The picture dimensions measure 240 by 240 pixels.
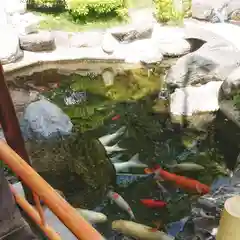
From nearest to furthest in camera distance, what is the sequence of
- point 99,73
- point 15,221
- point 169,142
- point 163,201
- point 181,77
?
point 15,221
point 163,201
point 169,142
point 181,77
point 99,73

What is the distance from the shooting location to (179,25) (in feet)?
23.9

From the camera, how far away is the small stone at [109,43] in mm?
6796

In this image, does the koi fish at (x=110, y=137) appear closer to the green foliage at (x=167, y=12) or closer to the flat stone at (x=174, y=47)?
the flat stone at (x=174, y=47)

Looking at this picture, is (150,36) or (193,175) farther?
(150,36)

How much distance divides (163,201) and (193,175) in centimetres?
56

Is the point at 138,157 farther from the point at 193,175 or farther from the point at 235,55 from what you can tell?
the point at 235,55

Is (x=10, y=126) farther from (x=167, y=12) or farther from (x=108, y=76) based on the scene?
(x=167, y=12)

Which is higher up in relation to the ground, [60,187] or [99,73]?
[99,73]


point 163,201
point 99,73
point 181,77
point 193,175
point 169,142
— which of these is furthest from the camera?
point 99,73

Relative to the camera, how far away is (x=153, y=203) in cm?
447

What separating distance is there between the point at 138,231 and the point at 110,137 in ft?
5.45

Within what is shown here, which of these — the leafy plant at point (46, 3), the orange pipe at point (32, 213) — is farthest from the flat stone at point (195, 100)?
the orange pipe at point (32, 213)

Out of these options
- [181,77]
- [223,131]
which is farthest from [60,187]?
[181,77]

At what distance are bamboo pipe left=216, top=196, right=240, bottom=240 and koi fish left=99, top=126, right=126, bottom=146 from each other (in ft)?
12.8
